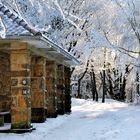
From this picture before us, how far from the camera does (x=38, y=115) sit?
17.5 metres

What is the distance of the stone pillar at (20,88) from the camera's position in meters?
Answer: 14.7

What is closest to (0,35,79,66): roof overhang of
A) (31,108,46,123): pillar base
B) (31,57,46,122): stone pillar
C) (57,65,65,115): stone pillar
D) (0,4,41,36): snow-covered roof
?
(0,4,41,36): snow-covered roof

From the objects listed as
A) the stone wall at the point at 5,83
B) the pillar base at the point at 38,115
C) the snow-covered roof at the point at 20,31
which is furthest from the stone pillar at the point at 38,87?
the snow-covered roof at the point at 20,31

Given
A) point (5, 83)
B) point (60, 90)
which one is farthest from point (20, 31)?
point (60, 90)

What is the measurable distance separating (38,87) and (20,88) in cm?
255

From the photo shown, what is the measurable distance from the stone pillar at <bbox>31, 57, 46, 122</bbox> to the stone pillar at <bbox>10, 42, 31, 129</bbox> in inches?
96.0

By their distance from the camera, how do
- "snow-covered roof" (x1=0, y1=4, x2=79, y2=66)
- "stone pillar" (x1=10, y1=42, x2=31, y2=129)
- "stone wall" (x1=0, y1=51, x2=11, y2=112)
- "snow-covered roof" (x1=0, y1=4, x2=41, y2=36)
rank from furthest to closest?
"stone wall" (x1=0, y1=51, x2=11, y2=112) < "stone pillar" (x1=10, y1=42, x2=31, y2=129) < "snow-covered roof" (x1=0, y1=4, x2=41, y2=36) < "snow-covered roof" (x1=0, y1=4, x2=79, y2=66)

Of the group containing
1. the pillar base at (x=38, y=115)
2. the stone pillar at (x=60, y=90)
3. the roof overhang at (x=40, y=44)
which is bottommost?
the pillar base at (x=38, y=115)

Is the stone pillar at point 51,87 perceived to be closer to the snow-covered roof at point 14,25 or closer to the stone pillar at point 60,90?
the stone pillar at point 60,90

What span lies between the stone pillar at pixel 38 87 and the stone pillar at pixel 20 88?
2.44 meters

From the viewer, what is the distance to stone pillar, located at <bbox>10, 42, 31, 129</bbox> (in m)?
14.7

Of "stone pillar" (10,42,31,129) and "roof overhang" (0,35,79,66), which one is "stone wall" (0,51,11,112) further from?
"stone pillar" (10,42,31,129)

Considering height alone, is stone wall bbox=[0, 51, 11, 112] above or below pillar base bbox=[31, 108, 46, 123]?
above

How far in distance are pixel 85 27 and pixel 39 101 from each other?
57.3 ft
